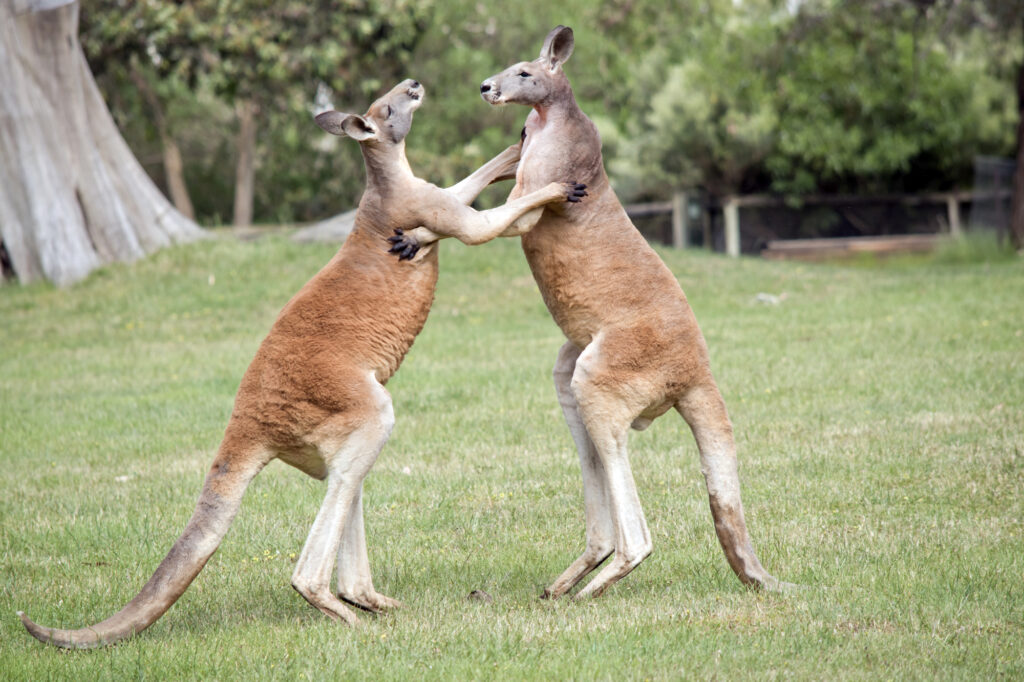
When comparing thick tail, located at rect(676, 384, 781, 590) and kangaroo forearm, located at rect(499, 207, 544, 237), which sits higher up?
kangaroo forearm, located at rect(499, 207, 544, 237)

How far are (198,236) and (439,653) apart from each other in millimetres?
15273

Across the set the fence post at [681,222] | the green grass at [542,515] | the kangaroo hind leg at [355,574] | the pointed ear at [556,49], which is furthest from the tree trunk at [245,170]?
Result: the kangaroo hind leg at [355,574]

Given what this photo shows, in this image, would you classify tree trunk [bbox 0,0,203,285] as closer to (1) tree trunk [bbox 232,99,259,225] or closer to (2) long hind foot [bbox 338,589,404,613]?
(1) tree trunk [bbox 232,99,259,225]

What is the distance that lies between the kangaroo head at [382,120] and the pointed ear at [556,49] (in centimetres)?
56

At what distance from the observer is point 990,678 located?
150 inches

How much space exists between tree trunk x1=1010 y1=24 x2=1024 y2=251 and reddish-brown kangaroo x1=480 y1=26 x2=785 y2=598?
16.8 m

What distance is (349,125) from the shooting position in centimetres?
459

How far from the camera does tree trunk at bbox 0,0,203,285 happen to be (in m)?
16.5

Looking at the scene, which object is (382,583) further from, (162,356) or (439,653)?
(162,356)

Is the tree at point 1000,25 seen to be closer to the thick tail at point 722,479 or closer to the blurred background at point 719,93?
the blurred background at point 719,93

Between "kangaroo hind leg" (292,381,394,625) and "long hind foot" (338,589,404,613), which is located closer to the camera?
"kangaroo hind leg" (292,381,394,625)

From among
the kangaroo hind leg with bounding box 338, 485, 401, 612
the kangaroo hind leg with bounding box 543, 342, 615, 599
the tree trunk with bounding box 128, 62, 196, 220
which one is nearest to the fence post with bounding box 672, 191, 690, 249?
the tree trunk with bounding box 128, 62, 196, 220

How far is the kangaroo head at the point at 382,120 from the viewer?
4.61m

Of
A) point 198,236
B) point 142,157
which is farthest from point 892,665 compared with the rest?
point 142,157
